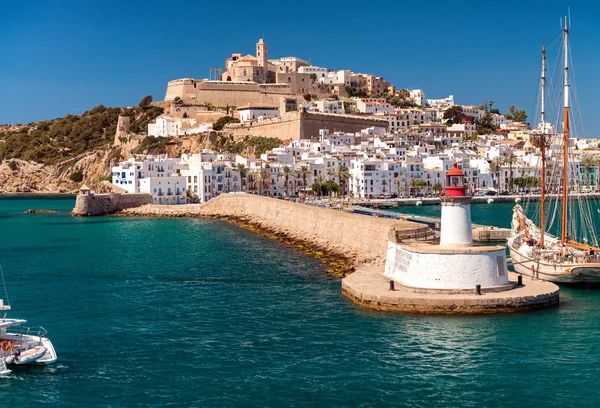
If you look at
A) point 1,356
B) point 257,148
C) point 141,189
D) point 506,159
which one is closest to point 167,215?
point 141,189

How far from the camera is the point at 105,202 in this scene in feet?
230

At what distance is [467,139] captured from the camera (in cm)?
10712

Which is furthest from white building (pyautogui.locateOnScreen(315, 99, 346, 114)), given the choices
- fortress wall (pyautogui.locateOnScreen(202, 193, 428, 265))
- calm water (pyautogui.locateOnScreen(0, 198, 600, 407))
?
calm water (pyautogui.locateOnScreen(0, 198, 600, 407))

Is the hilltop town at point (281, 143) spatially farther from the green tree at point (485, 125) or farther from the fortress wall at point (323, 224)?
the fortress wall at point (323, 224)

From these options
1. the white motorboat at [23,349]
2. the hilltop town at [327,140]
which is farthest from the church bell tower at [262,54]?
the white motorboat at [23,349]

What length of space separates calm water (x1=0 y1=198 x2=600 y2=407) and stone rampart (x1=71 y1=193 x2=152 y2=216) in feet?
125

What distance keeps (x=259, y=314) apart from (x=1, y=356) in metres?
8.14

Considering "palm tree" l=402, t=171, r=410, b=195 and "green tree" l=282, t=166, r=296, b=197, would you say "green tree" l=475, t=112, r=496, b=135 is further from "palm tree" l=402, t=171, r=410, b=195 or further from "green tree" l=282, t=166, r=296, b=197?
"green tree" l=282, t=166, r=296, b=197

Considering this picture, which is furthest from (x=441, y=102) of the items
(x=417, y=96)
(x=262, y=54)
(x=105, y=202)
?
(x=105, y=202)

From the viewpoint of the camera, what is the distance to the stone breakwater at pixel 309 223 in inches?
1284

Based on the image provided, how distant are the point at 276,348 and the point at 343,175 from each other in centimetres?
5914

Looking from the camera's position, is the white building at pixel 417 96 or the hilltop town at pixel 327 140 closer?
the hilltop town at pixel 327 140

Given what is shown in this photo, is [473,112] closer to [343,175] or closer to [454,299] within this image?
[343,175]

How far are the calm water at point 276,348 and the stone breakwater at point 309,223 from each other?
3.15m
